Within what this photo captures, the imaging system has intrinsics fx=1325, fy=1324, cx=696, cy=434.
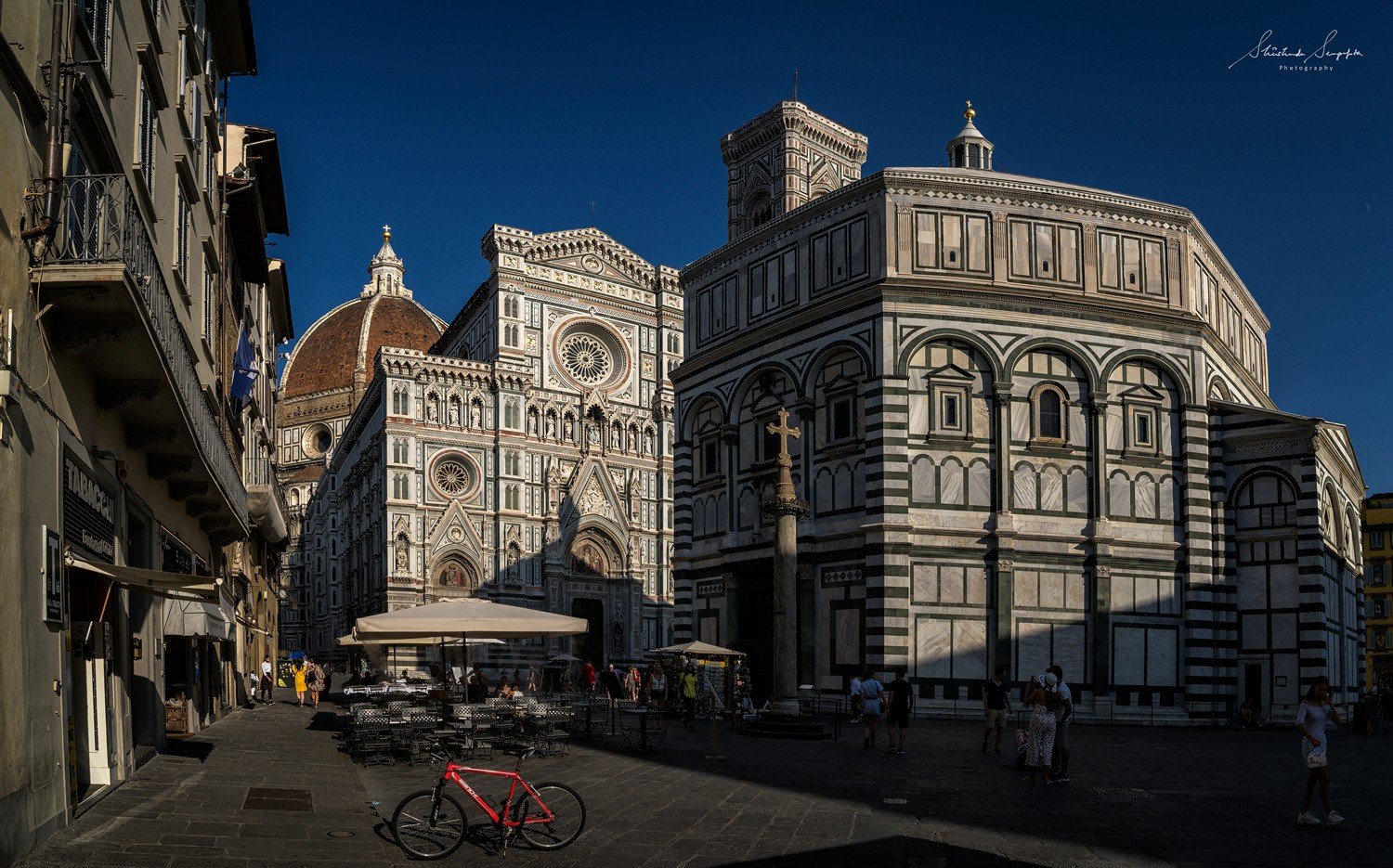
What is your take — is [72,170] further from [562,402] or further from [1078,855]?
[562,402]

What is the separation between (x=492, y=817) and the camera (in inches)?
441

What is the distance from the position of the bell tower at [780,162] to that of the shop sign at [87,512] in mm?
40902

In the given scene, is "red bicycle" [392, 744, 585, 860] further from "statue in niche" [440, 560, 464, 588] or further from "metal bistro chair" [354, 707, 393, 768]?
"statue in niche" [440, 560, 464, 588]

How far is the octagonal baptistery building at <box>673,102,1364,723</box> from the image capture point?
30734 millimetres

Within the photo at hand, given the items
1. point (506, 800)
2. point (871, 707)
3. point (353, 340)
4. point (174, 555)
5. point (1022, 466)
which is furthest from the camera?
point (353, 340)

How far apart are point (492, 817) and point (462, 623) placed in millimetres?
10512

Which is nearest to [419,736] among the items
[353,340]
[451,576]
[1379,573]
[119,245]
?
[119,245]

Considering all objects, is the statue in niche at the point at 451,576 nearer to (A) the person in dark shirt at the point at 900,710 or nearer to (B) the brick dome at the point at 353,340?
(A) the person in dark shirt at the point at 900,710

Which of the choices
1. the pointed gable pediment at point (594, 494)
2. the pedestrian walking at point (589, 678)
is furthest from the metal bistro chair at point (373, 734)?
the pointed gable pediment at point (594, 494)

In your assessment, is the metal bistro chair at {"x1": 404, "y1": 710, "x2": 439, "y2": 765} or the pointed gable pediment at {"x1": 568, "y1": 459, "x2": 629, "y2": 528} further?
the pointed gable pediment at {"x1": 568, "y1": 459, "x2": 629, "y2": 528}

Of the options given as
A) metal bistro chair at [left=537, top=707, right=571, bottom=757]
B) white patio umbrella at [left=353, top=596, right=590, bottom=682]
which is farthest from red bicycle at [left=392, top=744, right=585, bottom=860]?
white patio umbrella at [left=353, top=596, right=590, bottom=682]

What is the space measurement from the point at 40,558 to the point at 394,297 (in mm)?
116966

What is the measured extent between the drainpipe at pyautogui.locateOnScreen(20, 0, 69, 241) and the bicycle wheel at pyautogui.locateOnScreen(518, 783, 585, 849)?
6099 mm

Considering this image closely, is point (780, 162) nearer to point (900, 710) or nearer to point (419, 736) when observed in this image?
point (900, 710)
